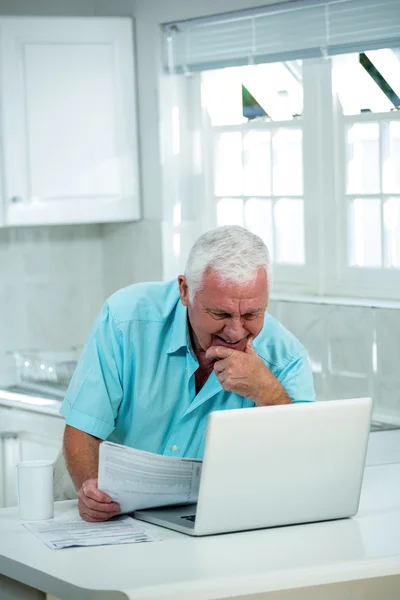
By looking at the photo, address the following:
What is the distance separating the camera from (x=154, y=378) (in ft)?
8.39

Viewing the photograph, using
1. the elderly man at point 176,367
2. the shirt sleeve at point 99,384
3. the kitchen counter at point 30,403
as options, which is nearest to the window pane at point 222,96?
the kitchen counter at point 30,403

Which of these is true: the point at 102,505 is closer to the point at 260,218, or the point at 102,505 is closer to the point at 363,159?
the point at 363,159

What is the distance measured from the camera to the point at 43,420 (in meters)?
3.85

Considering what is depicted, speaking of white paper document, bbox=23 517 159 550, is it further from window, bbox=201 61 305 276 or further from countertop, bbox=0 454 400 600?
window, bbox=201 61 305 276

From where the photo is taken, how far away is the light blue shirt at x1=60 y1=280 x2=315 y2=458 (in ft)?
8.26

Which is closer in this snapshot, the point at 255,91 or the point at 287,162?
the point at 287,162

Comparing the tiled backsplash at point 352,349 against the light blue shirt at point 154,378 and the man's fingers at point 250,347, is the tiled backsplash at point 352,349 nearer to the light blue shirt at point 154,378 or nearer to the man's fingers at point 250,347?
the light blue shirt at point 154,378

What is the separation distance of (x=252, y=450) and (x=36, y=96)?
258 cm

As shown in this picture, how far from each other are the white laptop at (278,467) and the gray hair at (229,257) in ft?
1.11

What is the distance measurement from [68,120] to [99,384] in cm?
213

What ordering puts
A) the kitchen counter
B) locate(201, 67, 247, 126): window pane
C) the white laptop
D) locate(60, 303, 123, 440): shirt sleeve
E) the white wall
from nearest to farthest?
the white laptop, locate(60, 303, 123, 440): shirt sleeve, the kitchen counter, locate(201, 67, 247, 126): window pane, the white wall

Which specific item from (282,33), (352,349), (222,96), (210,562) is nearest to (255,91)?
(222,96)

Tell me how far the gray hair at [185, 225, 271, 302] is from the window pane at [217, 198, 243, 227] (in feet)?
7.07

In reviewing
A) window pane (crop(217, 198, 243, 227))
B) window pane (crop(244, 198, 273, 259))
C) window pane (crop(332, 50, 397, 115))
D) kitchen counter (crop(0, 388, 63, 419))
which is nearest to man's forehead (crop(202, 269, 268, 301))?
kitchen counter (crop(0, 388, 63, 419))
